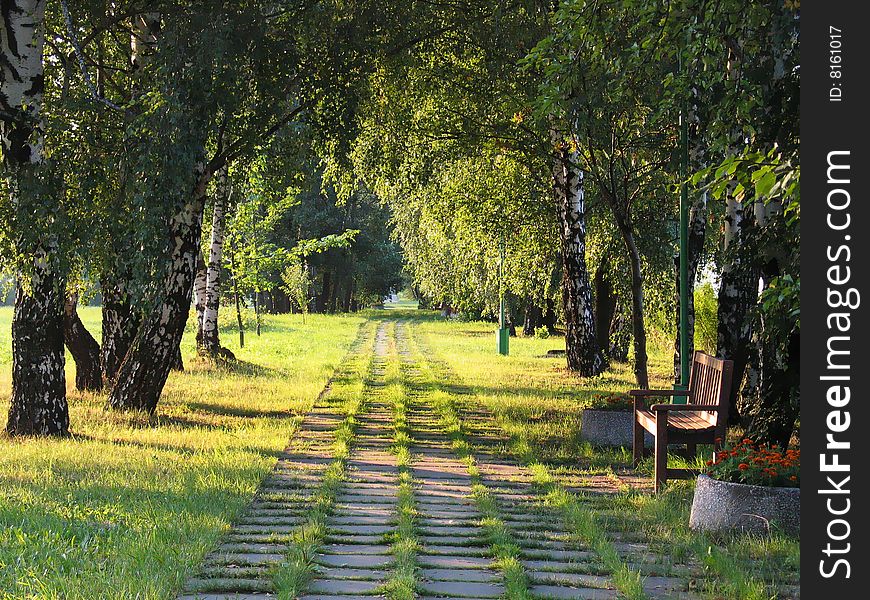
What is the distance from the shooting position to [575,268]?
2050 centimetres

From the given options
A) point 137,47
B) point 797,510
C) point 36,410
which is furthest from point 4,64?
point 797,510

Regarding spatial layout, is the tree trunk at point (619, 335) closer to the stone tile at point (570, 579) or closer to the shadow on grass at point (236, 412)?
the shadow on grass at point (236, 412)

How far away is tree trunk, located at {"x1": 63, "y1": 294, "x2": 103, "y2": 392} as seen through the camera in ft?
53.9

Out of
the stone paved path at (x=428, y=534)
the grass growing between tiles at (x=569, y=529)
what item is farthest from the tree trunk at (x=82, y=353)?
the grass growing between tiles at (x=569, y=529)

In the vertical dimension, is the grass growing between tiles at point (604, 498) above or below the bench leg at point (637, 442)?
below

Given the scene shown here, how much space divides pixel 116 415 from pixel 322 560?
780 centimetres

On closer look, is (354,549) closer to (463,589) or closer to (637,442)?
(463,589)

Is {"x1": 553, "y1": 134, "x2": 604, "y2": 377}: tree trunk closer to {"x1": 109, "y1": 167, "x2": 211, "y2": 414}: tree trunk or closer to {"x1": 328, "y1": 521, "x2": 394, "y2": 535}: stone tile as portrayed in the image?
{"x1": 109, "y1": 167, "x2": 211, "y2": 414}: tree trunk

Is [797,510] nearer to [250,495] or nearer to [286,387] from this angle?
[250,495]

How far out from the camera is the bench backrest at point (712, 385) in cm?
902

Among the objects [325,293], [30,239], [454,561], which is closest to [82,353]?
[30,239]

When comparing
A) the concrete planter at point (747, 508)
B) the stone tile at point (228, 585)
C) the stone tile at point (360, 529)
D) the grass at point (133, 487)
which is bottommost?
the stone tile at point (360, 529)

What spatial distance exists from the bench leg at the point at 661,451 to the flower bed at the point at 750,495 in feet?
4.54

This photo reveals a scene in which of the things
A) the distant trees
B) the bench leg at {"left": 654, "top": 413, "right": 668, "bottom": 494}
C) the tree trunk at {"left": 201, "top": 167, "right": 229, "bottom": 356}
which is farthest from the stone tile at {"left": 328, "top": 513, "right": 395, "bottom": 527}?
the tree trunk at {"left": 201, "top": 167, "right": 229, "bottom": 356}
